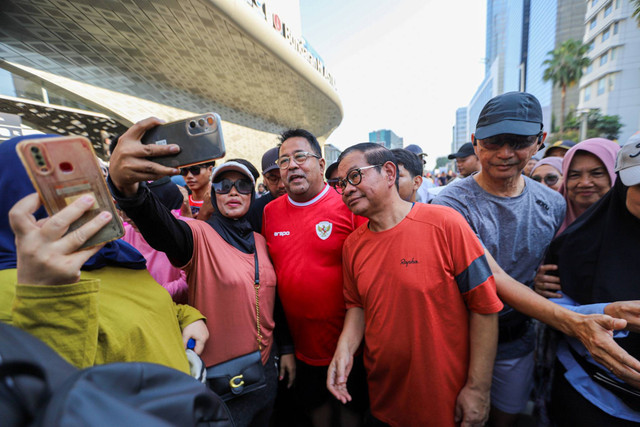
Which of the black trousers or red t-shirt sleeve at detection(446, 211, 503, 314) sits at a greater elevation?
red t-shirt sleeve at detection(446, 211, 503, 314)

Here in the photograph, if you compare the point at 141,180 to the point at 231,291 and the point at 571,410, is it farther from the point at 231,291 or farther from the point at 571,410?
the point at 571,410

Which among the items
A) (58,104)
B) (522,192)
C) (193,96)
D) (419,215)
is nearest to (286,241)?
(419,215)

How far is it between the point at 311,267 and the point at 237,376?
917mm

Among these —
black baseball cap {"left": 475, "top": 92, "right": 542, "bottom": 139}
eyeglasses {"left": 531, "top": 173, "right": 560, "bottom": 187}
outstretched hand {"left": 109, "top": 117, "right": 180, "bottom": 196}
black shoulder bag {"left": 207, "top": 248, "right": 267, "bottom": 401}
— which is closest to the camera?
outstretched hand {"left": 109, "top": 117, "right": 180, "bottom": 196}

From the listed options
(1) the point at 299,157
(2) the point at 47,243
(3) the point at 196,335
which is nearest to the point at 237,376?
(3) the point at 196,335

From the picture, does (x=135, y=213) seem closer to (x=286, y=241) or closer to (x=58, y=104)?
(x=286, y=241)

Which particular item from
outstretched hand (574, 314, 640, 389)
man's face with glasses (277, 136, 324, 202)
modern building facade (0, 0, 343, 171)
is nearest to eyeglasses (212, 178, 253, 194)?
man's face with glasses (277, 136, 324, 202)

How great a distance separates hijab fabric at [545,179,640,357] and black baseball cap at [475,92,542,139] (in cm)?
62

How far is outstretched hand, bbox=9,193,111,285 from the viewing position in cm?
74

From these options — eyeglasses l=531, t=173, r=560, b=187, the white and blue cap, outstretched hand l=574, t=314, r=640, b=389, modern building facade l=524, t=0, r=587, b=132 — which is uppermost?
modern building facade l=524, t=0, r=587, b=132

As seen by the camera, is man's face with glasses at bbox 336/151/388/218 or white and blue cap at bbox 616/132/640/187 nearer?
white and blue cap at bbox 616/132/640/187

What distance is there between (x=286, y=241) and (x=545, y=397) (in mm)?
2311

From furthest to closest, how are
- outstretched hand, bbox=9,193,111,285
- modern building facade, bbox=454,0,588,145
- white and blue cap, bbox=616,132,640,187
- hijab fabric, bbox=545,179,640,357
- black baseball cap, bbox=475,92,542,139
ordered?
modern building facade, bbox=454,0,588,145 → black baseball cap, bbox=475,92,542,139 → hijab fabric, bbox=545,179,640,357 → white and blue cap, bbox=616,132,640,187 → outstretched hand, bbox=9,193,111,285

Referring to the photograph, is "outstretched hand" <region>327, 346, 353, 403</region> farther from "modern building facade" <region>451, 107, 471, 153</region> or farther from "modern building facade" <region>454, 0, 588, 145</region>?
"modern building facade" <region>451, 107, 471, 153</region>
